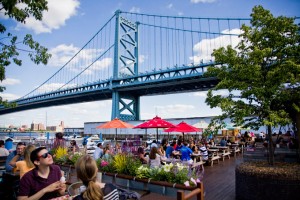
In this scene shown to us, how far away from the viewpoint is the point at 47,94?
48.7m

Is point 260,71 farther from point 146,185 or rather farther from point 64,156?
point 64,156

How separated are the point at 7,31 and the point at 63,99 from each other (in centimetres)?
A: 4501

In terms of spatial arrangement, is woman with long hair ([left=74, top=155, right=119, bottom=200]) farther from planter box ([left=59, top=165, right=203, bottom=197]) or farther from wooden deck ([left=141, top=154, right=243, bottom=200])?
wooden deck ([left=141, top=154, right=243, bottom=200])

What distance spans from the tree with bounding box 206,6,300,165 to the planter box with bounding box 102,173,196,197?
229 centimetres

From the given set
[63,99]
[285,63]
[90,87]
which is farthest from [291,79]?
[63,99]

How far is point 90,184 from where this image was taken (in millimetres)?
2078

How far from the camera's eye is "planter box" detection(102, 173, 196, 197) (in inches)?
149

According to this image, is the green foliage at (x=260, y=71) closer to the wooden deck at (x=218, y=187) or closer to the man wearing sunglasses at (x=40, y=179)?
the wooden deck at (x=218, y=187)

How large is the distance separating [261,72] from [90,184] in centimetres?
484

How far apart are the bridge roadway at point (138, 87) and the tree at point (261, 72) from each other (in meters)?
26.2

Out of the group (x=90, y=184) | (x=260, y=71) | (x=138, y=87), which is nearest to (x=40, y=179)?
(x=90, y=184)

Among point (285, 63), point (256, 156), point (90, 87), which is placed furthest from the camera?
point (90, 87)

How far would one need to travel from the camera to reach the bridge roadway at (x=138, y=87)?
35938mm

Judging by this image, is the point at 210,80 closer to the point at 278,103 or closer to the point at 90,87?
the point at 90,87
